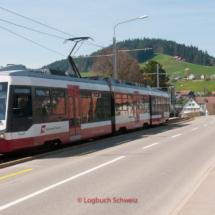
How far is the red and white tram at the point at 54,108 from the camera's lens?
35.0 ft

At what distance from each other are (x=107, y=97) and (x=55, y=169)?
357 inches

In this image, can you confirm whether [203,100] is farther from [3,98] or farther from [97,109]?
[3,98]

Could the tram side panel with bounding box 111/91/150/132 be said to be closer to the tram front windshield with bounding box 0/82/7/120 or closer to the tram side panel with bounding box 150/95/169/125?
the tram side panel with bounding box 150/95/169/125

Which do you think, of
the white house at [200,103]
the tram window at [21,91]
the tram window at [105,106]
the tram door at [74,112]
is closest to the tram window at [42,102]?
the tram window at [21,91]

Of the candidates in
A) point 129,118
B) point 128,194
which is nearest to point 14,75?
point 128,194

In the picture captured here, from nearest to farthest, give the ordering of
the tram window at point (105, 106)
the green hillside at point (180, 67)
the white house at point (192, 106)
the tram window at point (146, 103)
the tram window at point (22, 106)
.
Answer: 1. the tram window at point (22, 106)
2. the tram window at point (105, 106)
3. the tram window at point (146, 103)
4. the white house at point (192, 106)
5. the green hillside at point (180, 67)

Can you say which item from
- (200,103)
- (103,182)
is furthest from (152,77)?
(103,182)

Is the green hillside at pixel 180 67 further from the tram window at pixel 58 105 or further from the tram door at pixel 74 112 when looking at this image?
the tram window at pixel 58 105

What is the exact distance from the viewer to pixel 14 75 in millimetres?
10938

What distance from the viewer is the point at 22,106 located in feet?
36.1

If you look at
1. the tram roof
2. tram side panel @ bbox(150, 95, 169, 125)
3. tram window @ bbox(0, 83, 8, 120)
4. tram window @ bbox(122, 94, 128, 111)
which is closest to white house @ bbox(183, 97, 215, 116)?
tram side panel @ bbox(150, 95, 169, 125)

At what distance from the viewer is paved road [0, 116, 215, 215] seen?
562 centimetres

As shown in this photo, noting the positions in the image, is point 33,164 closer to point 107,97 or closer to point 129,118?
point 107,97

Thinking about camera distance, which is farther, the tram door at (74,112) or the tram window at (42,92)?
the tram door at (74,112)
